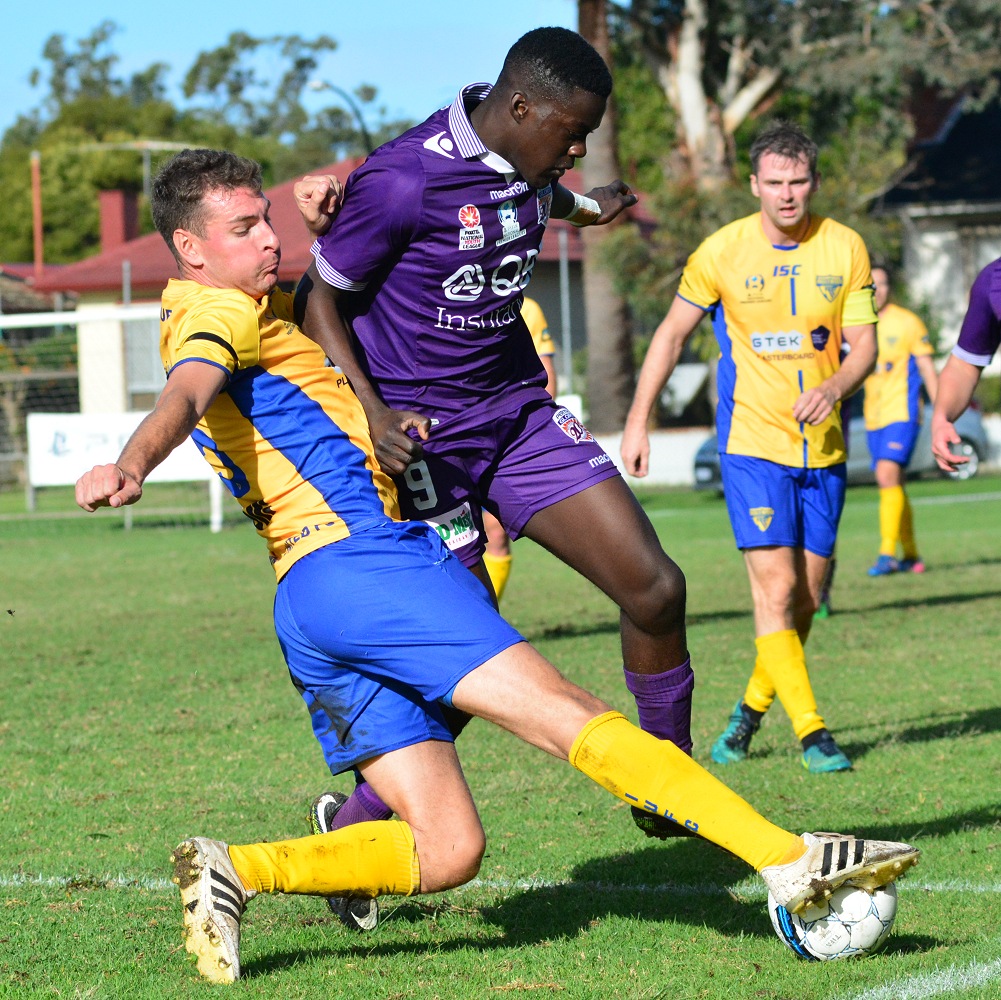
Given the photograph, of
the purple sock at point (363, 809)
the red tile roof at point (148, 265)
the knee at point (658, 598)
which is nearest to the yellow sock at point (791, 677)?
the knee at point (658, 598)

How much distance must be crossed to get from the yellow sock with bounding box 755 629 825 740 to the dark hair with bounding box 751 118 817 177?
1.95m

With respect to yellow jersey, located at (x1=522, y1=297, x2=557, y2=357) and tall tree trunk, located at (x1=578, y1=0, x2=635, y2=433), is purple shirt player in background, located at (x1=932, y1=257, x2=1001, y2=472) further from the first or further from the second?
tall tree trunk, located at (x1=578, y1=0, x2=635, y2=433)

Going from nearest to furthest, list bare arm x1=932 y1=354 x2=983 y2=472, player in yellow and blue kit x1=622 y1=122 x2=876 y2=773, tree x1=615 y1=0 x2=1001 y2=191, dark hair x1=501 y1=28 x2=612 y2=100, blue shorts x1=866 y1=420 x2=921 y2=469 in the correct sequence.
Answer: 1. dark hair x1=501 y1=28 x2=612 y2=100
2. bare arm x1=932 y1=354 x2=983 y2=472
3. player in yellow and blue kit x1=622 y1=122 x2=876 y2=773
4. blue shorts x1=866 y1=420 x2=921 y2=469
5. tree x1=615 y1=0 x2=1001 y2=191

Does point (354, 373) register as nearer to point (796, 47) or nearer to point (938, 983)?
point (938, 983)

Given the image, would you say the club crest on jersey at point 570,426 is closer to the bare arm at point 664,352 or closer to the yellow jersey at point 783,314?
the bare arm at point 664,352

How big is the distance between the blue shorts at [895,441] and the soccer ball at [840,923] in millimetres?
9616

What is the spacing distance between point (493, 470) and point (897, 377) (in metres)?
9.51

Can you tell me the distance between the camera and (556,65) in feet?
13.0

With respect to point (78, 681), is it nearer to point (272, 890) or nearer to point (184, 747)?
point (184, 747)

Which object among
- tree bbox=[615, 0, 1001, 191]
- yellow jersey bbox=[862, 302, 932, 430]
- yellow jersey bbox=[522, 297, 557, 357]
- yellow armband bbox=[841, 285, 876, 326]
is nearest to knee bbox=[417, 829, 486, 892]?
yellow armband bbox=[841, 285, 876, 326]

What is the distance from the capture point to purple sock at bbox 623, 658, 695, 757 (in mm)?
4320

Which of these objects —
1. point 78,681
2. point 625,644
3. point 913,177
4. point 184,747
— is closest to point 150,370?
point 913,177

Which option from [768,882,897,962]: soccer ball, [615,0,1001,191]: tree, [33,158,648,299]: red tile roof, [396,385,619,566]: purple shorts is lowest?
[768,882,897,962]: soccer ball

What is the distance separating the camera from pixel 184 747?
6.50 m
